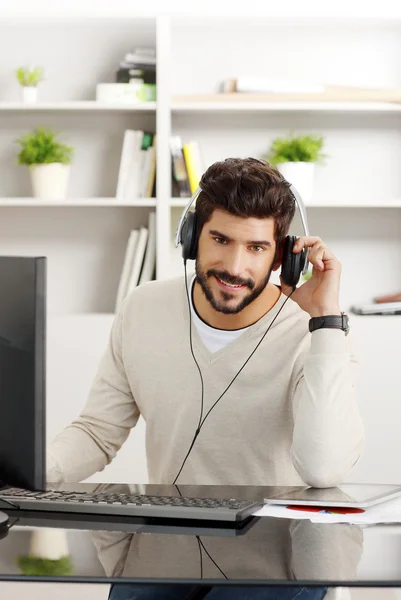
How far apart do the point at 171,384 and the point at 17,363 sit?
2.04ft

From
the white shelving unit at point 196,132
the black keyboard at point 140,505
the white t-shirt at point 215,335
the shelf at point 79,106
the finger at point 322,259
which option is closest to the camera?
the black keyboard at point 140,505

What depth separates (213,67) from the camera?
3.37 meters

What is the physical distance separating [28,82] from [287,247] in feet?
6.20

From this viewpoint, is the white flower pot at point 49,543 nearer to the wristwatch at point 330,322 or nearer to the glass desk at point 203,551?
the glass desk at point 203,551

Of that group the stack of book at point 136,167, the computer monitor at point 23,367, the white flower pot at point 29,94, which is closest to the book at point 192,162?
the stack of book at point 136,167

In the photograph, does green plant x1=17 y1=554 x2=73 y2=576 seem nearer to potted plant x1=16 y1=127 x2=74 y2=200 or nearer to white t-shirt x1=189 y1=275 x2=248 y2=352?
white t-shirt x1=189 y1=275 x2=248 y2=352

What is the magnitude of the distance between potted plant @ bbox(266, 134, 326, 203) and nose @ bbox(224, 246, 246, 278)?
153 centimetres

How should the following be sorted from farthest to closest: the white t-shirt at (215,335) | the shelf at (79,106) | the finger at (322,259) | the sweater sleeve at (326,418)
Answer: the shelf at (79,106) < the white t-shirt at (215,335) < the finger at (322,259) < the sweater sleeve at (326,418)

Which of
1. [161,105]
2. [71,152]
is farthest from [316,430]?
[71,152]

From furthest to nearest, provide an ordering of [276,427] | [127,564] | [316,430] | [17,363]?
[276,427], [316,430], [17,363], [127,564]

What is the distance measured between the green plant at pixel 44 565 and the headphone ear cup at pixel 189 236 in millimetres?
801

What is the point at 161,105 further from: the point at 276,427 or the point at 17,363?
the point at 17,363

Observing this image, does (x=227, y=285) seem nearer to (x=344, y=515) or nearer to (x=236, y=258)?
(x=236, y=258)

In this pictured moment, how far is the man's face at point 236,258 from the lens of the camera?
1.68 metres
